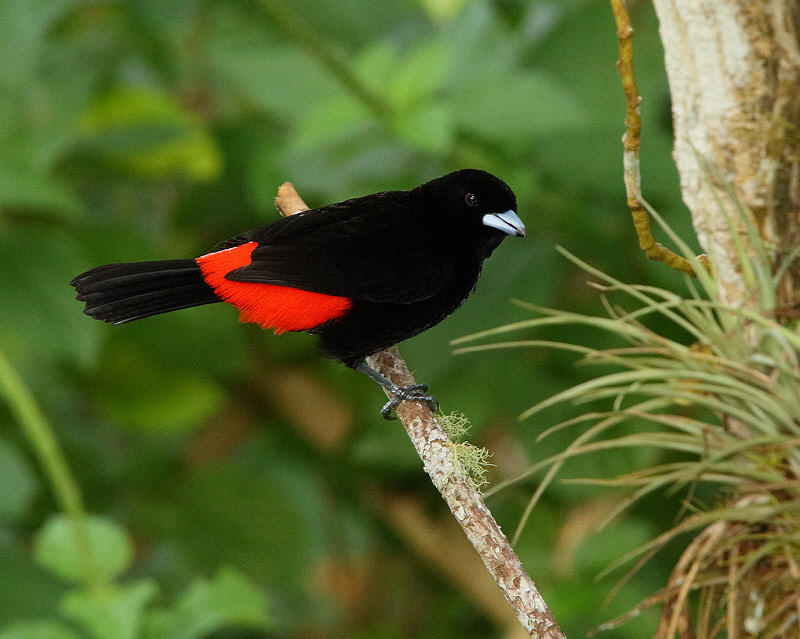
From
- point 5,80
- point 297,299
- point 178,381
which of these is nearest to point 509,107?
point 297,299

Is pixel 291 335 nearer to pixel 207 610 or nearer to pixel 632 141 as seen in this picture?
pixel 207 610

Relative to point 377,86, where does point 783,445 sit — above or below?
below

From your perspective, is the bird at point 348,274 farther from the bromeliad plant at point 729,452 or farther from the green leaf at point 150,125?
the green leaf at point 150,125

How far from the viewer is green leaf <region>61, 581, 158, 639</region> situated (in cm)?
168

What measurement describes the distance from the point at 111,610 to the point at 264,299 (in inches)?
26.1

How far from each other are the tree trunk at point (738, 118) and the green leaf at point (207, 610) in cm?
107

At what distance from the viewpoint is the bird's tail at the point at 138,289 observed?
1488 millimetres

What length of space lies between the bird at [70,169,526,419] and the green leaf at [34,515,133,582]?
2.13ft

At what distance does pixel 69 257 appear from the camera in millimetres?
2475

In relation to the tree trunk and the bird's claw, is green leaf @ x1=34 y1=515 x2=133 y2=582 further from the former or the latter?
the tree trunk

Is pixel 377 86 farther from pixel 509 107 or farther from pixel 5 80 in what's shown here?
pixel 5 80

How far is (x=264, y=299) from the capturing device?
162cm

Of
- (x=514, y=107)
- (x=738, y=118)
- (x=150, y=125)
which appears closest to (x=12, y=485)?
(x=150, y=125)

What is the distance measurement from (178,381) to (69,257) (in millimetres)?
874
